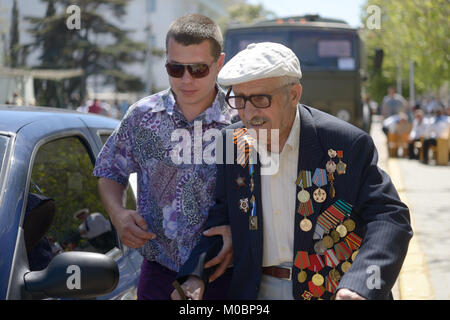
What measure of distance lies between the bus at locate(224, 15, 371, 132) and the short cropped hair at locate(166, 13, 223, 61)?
435 inches

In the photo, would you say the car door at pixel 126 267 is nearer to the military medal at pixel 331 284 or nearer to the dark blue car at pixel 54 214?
the dark blue car at pixel 54 214

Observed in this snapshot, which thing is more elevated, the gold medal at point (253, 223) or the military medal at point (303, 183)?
the military medal at point (303, 183)

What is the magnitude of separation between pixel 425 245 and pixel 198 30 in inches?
215

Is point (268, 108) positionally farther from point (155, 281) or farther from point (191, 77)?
point (155, 281)

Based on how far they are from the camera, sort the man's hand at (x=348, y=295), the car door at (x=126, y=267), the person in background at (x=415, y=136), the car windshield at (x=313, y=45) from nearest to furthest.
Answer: the man's hand at (x=348, y=295) < the car door at (x=126, y=267) < the car windshield at (x=313, y=45) < the person in background at (x=415, y=136)

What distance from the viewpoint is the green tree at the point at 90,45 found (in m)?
45.1

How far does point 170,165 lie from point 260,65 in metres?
0.76

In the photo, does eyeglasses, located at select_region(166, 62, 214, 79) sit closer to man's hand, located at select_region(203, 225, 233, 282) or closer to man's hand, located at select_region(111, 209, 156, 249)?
man's hand, located at select_region(111, 209, 156, 249)

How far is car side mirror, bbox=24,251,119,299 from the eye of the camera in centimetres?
238

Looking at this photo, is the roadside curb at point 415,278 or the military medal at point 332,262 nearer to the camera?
the military medal at point 332,262

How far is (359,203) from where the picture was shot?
247 centimetres

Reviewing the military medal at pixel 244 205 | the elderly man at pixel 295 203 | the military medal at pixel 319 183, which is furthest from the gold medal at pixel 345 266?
the military medal at pixel 244 205

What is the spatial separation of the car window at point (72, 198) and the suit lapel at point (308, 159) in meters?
1.28
